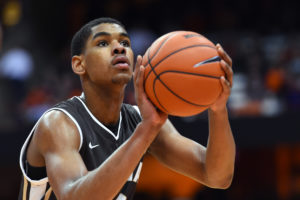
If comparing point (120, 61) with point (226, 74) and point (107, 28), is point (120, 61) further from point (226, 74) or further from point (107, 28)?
point (226, 74)

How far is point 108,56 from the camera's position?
3.34 metres

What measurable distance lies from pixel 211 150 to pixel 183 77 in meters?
0.71

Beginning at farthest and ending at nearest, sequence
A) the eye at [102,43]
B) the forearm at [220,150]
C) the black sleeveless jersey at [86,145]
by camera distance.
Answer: the eye at [102,43], the black sleeveless jersey at [86,145], the forearm at [220,150]

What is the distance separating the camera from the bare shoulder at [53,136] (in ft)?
10.1

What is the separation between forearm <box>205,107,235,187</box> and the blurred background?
434 cm

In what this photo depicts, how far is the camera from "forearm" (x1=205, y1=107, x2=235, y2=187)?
3182 millimetres

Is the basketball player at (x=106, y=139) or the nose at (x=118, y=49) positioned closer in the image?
the basketball player at (x=106, y=139)

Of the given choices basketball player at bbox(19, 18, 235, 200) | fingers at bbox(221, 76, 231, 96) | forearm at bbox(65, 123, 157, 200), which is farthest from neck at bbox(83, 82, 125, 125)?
fingers at bbox(221, 76, 231, 96)

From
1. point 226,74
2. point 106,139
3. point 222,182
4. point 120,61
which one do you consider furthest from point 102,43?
point 222,182

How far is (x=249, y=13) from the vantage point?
1110 cm

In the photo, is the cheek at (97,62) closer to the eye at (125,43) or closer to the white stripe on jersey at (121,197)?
the eye at (125,43)

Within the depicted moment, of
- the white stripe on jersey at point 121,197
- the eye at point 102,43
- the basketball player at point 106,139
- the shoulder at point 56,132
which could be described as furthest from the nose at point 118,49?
the white stripe on jersey at point 121,197

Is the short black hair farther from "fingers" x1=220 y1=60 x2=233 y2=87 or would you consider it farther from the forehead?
"fingers" x1=220 y1=60 x2=233 y2=87

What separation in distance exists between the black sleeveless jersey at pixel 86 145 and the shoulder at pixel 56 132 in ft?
0.15
